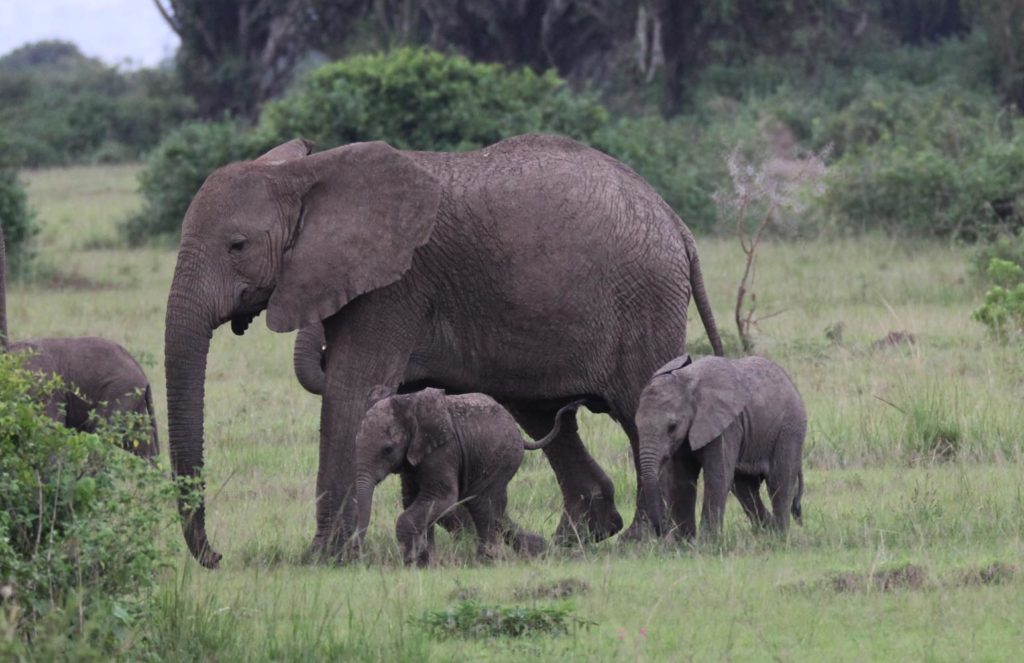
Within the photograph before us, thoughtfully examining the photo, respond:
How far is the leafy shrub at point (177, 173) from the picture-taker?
24797 mm

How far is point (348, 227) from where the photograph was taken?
8.09 metres

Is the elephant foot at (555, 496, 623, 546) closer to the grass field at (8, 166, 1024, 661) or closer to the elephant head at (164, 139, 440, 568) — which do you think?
the grass field at (8, 166, 1024, 661)

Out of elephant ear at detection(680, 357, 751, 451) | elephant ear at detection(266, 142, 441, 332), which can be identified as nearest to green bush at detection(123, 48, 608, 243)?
elephant ear at detection(266, 142, 441, 332)

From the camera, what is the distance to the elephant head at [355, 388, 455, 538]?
7766mm

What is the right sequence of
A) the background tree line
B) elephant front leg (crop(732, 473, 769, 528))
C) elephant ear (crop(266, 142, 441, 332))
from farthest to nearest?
the background tree line → elephant front leg (crop(732, 473, 769, 528)) → elephant ear (crop(266, 142, 441, 332))

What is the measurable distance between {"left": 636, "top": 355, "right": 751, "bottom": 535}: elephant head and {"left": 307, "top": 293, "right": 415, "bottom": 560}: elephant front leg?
116 cm

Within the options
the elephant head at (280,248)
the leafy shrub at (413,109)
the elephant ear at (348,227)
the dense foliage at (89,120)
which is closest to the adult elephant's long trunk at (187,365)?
the elephant head at (280,248)

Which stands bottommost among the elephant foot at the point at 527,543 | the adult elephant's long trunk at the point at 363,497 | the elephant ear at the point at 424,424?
the elephant foot at the point at 527,543

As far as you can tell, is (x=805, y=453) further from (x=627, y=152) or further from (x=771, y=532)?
(x=627, y=152)

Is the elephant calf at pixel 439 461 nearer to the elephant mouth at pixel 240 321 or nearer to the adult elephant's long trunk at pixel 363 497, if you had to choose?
the adult elephant's long trunk at pixel 363 497

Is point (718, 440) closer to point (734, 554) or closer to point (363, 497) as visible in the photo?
point (734, 554)

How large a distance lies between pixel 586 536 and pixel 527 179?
167 centimetres

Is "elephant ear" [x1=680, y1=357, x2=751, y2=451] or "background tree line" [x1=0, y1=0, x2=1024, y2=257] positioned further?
"background tree line" [x1=0, y1=0, x2=1024, y2=257]

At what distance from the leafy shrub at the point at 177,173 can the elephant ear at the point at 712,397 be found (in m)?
17.4
